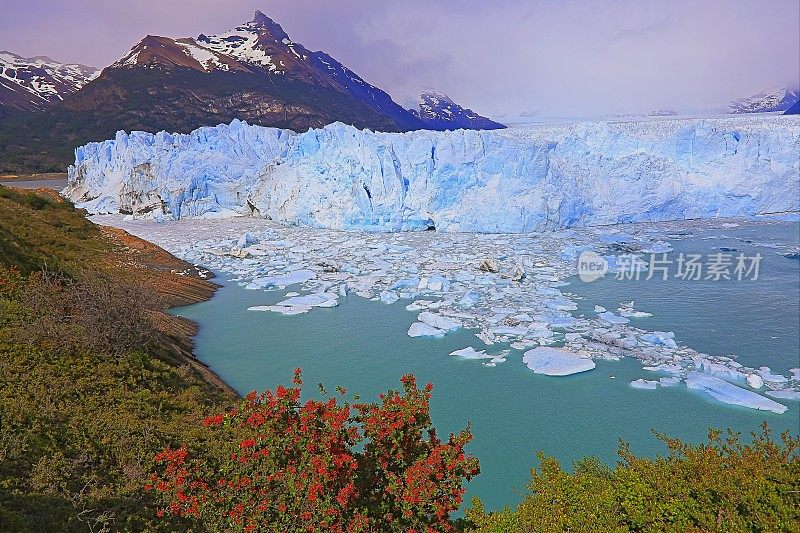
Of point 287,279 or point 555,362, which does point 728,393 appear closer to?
point 555,362

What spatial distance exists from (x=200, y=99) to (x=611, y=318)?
213ft

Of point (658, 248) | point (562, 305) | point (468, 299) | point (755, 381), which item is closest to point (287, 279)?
point (468, 299)

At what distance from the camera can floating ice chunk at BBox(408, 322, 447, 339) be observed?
32.2 feet

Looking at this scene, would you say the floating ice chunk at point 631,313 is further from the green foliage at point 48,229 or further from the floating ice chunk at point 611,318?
the green foliage at point 48,229

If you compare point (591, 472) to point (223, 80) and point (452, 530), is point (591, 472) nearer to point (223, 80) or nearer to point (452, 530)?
point (452, 530)

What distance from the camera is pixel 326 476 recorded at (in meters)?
3.13

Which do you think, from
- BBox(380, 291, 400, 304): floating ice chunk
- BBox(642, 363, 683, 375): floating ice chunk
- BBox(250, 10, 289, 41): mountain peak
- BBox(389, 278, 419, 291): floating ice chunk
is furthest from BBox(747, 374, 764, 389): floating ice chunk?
BBox(250, 10, 289, 41): mountain peak

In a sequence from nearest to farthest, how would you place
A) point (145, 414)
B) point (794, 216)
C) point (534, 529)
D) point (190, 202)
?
1. point (534, 529)
2. point (145, 414)
3. point (794, 216)
4. point (190, 202)

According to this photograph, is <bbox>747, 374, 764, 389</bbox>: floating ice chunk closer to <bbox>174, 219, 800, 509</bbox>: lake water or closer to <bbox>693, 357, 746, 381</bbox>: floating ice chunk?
<bbox>693, 357, 746, 381</bbox>: floating ice chunk

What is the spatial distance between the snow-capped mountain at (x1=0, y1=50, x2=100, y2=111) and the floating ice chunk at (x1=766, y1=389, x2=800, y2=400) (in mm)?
96592

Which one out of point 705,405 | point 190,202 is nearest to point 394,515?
point 705,405

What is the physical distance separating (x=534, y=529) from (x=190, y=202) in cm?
2360

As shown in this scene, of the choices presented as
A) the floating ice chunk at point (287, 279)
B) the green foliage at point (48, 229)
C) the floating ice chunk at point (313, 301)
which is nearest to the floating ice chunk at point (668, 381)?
the floating ice chunk at point (313, 301)

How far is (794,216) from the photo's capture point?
19719 mm
